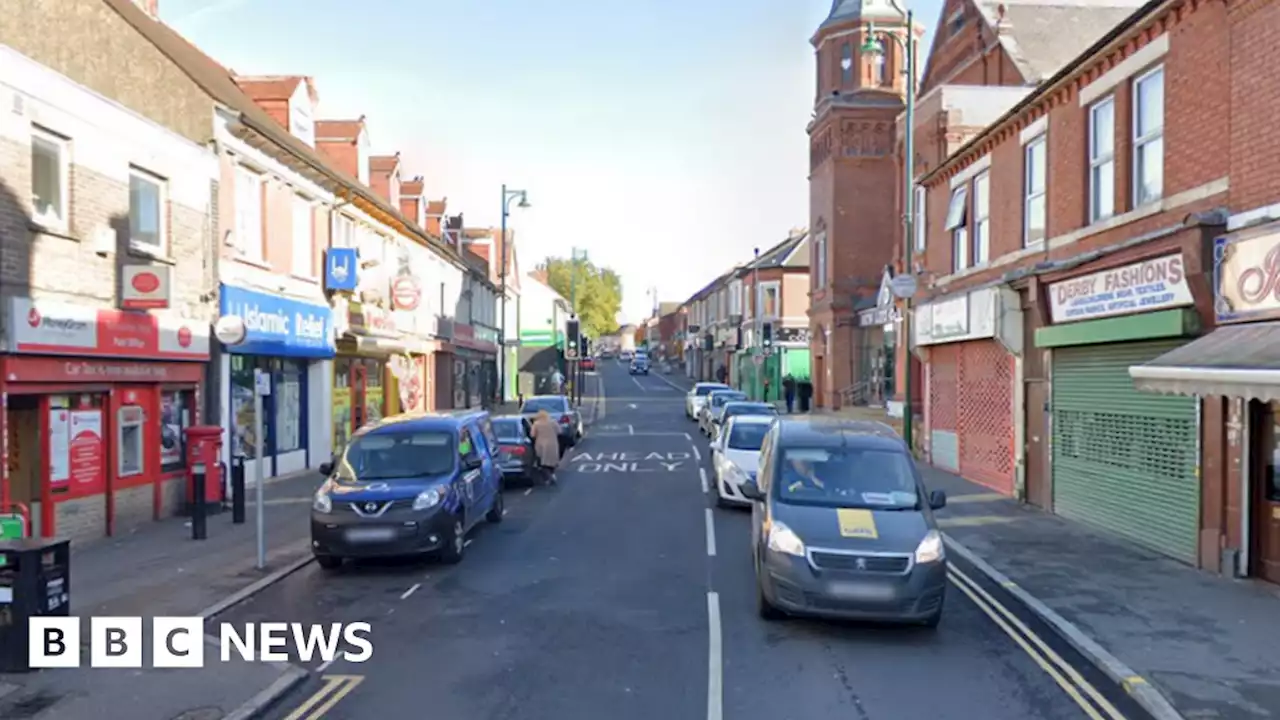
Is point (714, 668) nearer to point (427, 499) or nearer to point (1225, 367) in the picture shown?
point (427, 499)

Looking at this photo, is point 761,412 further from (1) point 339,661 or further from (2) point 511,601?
(1) point 339,661

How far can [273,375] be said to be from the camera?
2044cm

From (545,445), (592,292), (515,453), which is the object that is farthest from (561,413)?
(592,292)

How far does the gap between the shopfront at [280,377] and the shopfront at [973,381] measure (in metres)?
13.1

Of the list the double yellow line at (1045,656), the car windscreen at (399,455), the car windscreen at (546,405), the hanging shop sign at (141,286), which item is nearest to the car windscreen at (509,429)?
the car windscreen at (546,405)

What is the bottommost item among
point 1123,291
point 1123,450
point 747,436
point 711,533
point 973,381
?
point 711,533

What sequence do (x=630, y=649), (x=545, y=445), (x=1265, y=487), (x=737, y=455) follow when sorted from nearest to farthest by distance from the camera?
(x=630, y=649) < (x=1265, y=487) < (x=737, y=455) < (x=545, y=445)

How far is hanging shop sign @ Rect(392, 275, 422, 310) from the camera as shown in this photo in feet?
91.6

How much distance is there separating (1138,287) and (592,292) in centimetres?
9062

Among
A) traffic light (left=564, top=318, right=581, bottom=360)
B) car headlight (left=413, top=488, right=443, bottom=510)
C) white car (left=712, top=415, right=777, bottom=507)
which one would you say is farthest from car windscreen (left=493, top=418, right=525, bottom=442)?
traffic light (left=564, top=318, right=581, bottom=360)

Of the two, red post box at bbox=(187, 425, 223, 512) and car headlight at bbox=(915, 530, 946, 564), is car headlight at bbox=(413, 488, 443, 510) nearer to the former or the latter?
red post box at bbox=(187, 425, 223, 512)

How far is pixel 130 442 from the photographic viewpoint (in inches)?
570

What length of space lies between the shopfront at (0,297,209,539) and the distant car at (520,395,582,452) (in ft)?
39.7

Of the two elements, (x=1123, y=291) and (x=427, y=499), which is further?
(x=1123, y=291)
